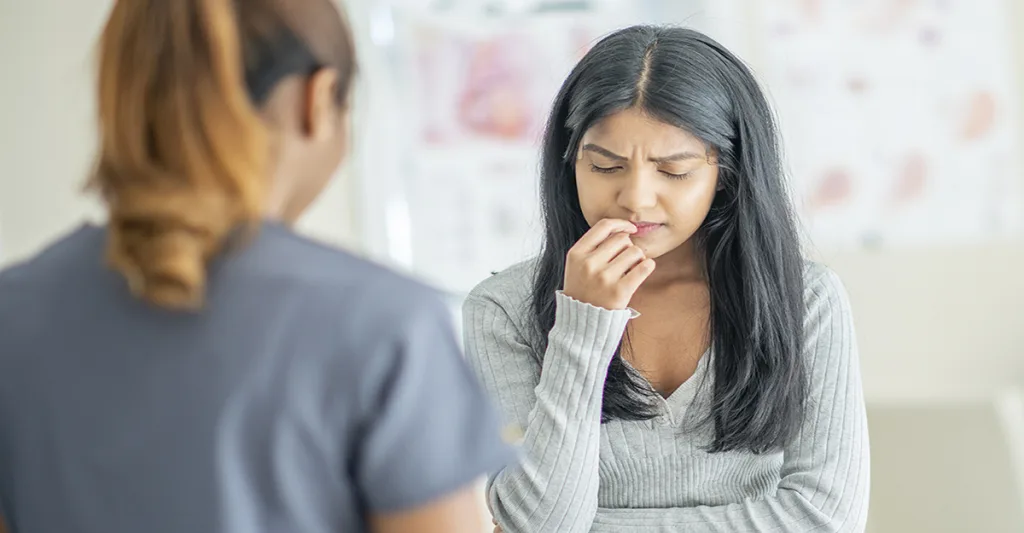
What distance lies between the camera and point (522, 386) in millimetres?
1408

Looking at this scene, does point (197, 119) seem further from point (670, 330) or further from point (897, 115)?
point (897, 115)

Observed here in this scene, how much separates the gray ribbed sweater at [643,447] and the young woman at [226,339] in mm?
552

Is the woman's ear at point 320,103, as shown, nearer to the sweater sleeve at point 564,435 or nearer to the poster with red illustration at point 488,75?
the sweater sleeve at point 564,435

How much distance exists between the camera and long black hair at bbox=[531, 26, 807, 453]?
137 cm

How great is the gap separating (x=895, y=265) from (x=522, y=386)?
1488 mm

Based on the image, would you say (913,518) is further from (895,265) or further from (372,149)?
(372,149)

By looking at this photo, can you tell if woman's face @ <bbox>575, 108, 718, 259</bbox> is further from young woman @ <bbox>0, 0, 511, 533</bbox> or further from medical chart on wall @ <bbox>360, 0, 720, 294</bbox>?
medical chart on wall @ <bbox>360, 0, 720, 294</bbox>

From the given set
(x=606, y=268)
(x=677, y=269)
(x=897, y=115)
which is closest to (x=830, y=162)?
(x=897, y=115)

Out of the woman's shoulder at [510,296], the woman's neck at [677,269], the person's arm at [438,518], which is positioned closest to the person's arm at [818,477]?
the woman's neck at [677,269]

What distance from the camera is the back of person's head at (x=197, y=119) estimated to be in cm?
70

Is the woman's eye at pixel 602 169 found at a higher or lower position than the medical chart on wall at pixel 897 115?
lower

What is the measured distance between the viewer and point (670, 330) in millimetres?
1495

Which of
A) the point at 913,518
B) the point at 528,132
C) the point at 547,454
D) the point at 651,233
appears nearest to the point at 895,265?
the point at 913,518

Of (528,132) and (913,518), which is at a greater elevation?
(528,132)
